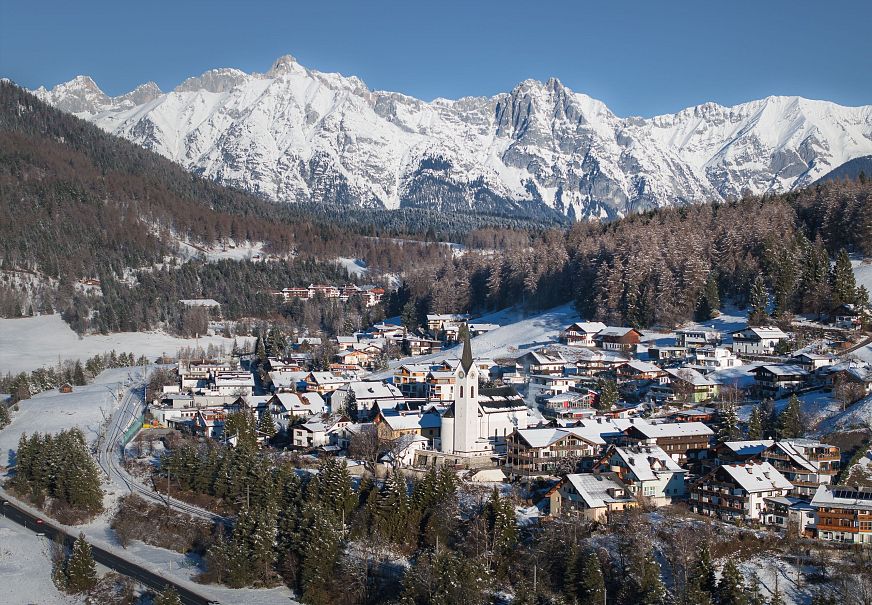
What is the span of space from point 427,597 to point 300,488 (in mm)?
10120

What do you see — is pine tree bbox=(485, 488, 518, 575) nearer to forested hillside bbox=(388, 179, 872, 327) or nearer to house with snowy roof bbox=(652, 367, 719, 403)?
house with snowy roof bbox=(652, 367, 719, 403)

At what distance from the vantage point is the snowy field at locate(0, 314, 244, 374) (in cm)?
9206

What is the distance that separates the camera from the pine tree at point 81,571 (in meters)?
39.4

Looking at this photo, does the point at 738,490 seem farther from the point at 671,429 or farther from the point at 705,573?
the point at 671,429

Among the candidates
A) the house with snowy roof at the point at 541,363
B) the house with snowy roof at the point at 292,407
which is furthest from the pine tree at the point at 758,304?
the house with snowy roof at the point at 292,407

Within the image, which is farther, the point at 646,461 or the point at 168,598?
the point at 646,461

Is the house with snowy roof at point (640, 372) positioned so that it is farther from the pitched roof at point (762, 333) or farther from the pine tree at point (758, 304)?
the pine tree at point (758, 304)

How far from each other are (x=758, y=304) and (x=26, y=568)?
162 ft

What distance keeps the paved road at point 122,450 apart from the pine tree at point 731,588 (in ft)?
72.4

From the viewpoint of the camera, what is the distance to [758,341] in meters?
64.7

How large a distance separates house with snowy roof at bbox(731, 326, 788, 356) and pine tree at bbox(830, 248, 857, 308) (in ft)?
18.5

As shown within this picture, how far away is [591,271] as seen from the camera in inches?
3356

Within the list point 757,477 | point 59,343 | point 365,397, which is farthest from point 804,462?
point 59,343

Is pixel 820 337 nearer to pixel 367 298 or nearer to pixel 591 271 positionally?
pixel 591 271
